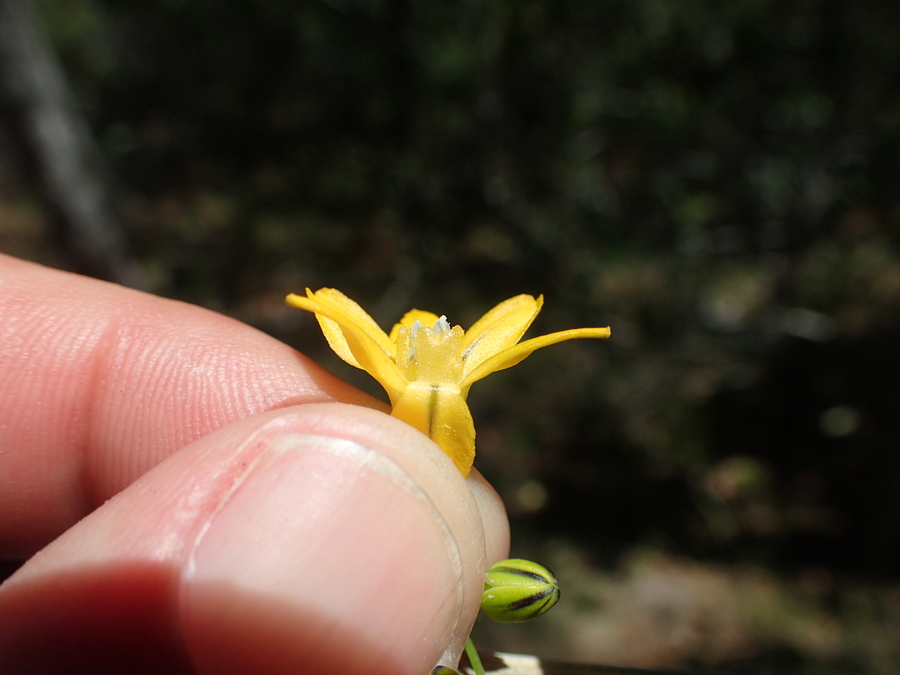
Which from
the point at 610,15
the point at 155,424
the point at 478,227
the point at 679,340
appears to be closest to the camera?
the point at 155,424

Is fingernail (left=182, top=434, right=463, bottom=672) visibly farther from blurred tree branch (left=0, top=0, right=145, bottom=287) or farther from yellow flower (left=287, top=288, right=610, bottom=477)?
blurred tree branch (left=0, top=0, right=145, bottom=287)

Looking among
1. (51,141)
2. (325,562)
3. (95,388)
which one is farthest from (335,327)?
(51,141)

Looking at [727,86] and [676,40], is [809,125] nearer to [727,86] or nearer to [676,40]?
[727,86]

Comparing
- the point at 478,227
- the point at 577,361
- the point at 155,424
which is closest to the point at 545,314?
the point at 577,361

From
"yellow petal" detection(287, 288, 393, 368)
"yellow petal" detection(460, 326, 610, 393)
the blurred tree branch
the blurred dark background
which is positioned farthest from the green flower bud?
the blurred tree branch

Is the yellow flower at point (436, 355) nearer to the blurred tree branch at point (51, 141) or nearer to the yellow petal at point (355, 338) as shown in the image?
the yellow petal at point (355, 338)

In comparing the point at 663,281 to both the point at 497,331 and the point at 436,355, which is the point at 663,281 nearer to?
the point at 497,331

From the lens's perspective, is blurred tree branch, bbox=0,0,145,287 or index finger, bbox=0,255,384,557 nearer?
index finger, bbox=0,255,384,557
